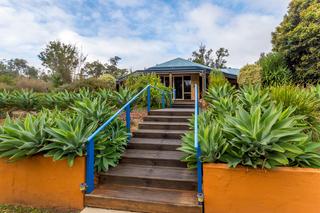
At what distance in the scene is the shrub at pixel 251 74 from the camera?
29.6 ft

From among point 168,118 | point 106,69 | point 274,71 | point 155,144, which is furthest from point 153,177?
point 106,69

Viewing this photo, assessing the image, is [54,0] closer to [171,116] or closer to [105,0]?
[105,0]

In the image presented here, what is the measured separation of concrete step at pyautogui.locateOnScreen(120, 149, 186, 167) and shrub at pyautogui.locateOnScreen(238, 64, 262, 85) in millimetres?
6948

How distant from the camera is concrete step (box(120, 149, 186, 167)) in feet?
11.6

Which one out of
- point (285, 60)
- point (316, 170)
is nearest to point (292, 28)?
point (285, 60)

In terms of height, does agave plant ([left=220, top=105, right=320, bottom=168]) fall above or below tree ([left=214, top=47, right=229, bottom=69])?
below

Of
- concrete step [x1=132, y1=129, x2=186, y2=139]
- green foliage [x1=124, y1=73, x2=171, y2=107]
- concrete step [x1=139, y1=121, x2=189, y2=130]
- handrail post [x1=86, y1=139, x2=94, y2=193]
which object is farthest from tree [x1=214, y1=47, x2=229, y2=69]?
handrail post [x1=86, y1=139, x2=94, y2=193]

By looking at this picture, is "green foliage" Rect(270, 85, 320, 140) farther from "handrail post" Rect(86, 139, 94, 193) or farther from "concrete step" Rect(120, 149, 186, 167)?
"handrail post" Rect(86, 139, 94, 193)

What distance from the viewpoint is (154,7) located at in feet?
31.4

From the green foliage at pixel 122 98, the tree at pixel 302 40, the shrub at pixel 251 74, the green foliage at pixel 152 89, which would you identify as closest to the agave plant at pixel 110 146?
the green foliage at pixel 122 98

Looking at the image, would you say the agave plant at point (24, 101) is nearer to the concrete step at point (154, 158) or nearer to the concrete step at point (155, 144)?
the concrete step at point (155, 144)

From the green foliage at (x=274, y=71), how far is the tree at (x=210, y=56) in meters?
28.1

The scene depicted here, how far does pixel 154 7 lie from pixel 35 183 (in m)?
9.27

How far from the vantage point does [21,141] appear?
9.65 feet
